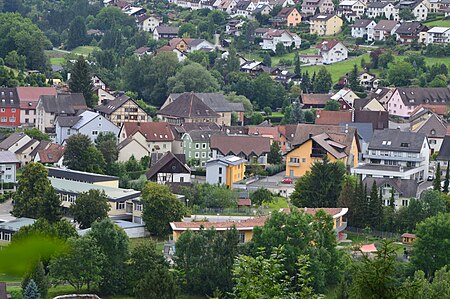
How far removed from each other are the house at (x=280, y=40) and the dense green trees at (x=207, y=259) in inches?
1168

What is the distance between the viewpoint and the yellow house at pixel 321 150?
2614 cm

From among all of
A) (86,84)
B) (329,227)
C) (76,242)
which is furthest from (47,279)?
(86,84)

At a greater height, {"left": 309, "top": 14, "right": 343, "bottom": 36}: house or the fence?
{"left": 309, "top": 14, "right": 343, "bottom": 36}: house

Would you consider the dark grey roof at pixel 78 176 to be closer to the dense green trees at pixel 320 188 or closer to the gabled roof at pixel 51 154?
the gabled roof at pixel 51 154

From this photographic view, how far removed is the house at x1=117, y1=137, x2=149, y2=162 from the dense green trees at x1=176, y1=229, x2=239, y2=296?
9913 mm

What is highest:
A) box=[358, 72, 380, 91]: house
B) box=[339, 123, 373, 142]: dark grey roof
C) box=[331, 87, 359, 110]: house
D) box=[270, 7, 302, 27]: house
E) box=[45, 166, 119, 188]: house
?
box=[270, 7, 302, 27]: house

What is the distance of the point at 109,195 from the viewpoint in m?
22.3

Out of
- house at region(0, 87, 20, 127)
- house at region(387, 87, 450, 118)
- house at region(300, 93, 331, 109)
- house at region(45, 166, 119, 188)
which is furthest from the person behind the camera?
house at region(300, 93, 331, 109)

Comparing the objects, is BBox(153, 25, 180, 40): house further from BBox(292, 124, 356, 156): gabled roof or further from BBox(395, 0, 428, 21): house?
BBox(292, 124, 356, 156): gabled roof

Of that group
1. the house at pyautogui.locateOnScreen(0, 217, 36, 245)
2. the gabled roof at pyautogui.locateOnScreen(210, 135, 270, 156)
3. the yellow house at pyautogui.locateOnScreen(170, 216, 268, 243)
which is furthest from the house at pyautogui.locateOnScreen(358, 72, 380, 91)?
the house at pyautogui.locateOnScreen(0, 217, 36, 245)

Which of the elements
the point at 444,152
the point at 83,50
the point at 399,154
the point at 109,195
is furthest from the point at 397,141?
the point at 83,50

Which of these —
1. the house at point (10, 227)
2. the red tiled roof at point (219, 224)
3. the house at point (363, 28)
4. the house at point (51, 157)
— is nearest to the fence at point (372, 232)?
the red tiled roof at point (219, 224)

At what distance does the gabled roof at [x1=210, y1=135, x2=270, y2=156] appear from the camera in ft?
88.7

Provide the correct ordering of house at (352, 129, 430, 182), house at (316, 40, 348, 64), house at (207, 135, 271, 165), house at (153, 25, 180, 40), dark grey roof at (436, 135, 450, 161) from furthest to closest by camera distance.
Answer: house at (153, 25, 180, 40), house at (316, 40, 348, 64), dark grey roof at (436, 135, 450, 161), house at (207, 135, 271, 165), house at (352, 129, 430, 182)
